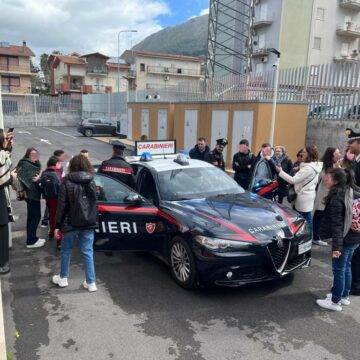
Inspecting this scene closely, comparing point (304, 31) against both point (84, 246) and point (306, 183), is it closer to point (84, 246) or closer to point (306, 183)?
point (306, 183)

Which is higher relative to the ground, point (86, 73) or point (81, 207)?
point (86, 73)

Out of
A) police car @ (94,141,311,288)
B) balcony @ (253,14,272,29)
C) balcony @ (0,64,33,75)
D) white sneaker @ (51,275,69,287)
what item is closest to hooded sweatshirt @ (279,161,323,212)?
police car @ (94,141,311,288)

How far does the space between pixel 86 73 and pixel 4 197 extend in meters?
63.4

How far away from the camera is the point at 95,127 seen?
29719mm

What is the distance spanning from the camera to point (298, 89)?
44.1 ft

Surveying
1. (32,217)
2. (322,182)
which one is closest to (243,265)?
(322,182)

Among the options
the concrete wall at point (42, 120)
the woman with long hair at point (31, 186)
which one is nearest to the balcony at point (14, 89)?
the concrete wall at point (42, 120)

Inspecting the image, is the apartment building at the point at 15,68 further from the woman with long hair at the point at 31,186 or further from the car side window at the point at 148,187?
the car side window at the point at 148,187

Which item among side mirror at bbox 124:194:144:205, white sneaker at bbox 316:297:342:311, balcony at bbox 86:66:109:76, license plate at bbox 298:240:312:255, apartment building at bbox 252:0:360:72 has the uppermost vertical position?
apartment building at bbox 252:0:360:72

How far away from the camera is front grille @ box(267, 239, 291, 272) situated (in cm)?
423

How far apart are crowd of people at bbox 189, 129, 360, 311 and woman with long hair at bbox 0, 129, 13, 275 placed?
387 centimetres

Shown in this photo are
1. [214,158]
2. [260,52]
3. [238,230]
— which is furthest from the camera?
[260,52]

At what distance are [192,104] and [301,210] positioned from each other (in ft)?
38.5

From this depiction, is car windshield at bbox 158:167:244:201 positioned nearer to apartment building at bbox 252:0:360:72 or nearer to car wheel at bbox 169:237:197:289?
car wheel at bbox 169:237:197:289
